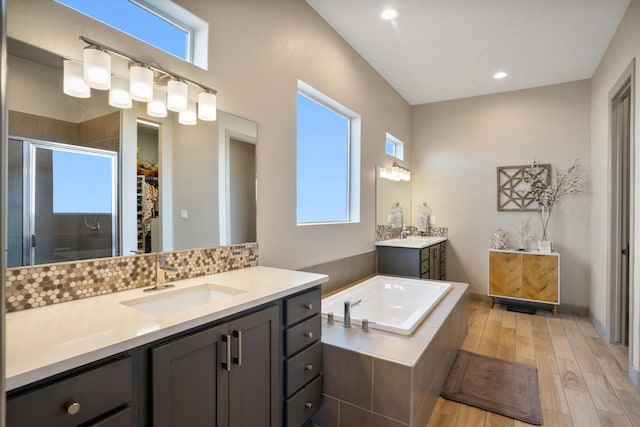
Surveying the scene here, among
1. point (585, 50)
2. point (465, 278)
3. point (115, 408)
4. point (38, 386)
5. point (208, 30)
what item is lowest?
point (465, 278)

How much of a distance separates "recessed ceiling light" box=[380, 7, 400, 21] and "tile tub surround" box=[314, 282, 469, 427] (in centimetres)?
250

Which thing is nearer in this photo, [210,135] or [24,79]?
[24,79]

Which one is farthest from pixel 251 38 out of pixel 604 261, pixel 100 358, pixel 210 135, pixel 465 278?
pixel 465 278

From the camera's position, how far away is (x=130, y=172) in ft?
4.82

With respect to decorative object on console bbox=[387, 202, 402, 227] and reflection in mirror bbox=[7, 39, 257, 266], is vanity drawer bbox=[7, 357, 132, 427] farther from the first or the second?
decorative object on console bbox=[387, 202, 402, 227]

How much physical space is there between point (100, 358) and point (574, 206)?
4.96 metres

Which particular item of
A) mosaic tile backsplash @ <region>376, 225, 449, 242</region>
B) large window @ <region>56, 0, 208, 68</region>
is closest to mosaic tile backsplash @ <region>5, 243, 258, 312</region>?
large window @ <region>56, 0, 208, 68</region>

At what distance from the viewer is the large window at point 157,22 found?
1426mm

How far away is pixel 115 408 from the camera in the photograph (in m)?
0.88

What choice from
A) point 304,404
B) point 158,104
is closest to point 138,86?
point 158,104

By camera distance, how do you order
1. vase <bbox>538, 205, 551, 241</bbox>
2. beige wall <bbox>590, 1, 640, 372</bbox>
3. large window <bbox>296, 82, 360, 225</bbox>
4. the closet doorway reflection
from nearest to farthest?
the closet doorway reflection, beige wall <bbox>590, 1, 640, 372</bbox>, large window <bbox>296, 82, 360, 225</bbox>, vase <bbox>538, 205, 551, 241</bbox>

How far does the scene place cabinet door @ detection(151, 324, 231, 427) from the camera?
3.25 feet

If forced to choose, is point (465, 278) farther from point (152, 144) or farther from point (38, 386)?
point (38, 386)

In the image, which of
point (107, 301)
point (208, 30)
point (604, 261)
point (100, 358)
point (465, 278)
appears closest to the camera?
point (100, 358)
